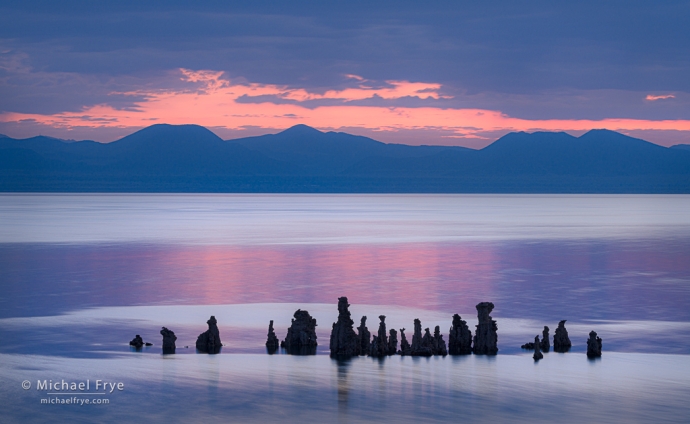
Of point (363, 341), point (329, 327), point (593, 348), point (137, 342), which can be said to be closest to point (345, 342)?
point (363, 341)

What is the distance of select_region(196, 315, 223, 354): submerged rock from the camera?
80.1 feet

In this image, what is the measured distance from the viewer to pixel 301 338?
24.4 meters

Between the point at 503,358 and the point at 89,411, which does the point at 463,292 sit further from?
the point at 89,411

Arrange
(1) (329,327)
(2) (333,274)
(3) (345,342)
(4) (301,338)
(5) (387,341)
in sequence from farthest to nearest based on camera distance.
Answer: (2) (333,274) → (1) (329,327) → (4) (301,338) → (5) (387,341) → (3) (345,342)

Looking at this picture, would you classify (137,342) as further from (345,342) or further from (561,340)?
(561,340)

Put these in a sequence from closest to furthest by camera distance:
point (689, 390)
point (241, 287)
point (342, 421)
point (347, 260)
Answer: point (342, 421) < point (689, 390) < point (241, 287) < point (347, 260)

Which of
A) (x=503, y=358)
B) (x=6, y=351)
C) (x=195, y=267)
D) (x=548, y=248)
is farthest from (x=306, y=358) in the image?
(x=548, y=248)

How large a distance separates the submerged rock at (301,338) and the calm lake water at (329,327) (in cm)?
42

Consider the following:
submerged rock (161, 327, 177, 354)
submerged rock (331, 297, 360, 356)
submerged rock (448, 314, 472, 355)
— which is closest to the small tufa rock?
submerged rock (448, 314, 472, 355)

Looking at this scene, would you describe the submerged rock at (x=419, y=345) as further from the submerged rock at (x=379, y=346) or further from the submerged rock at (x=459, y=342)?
the submerged rock at (x=379, y=346)

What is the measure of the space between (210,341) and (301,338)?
8.77 ft

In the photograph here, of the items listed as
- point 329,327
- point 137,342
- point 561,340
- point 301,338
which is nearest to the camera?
point 301,338

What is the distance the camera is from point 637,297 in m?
37.7

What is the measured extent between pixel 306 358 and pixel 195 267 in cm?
2920
